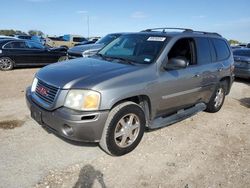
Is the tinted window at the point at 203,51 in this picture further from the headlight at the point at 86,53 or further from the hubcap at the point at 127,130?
the headlight at the point at 86,53

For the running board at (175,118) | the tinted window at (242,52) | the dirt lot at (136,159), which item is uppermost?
the tinted window at (242,52)

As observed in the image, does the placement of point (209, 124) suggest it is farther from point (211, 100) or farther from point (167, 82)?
point (167, 82)

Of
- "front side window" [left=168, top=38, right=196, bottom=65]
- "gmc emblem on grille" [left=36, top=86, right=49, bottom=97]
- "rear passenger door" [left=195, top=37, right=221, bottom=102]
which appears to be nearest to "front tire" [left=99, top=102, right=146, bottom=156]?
"gmc emblem on grille" [left=36, top=86, right=49, bottom=97]

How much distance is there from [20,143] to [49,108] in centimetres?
102

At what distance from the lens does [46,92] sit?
389 cm

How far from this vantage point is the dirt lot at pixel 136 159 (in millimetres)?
3455

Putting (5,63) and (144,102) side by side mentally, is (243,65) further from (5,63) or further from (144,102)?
(5,63)

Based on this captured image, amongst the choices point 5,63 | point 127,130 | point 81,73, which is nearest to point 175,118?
point 127,130

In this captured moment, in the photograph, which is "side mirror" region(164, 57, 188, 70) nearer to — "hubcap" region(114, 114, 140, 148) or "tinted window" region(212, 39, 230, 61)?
"hubcap" region(114, 114, 140, 148)

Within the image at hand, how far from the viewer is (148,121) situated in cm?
443

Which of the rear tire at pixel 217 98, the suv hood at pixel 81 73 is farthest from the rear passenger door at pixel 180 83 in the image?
the rear tire at pixel 217 98

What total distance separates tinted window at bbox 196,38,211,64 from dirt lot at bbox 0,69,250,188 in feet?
4.44

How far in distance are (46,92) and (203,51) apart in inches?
130

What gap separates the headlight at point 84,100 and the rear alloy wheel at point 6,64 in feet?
30.9
